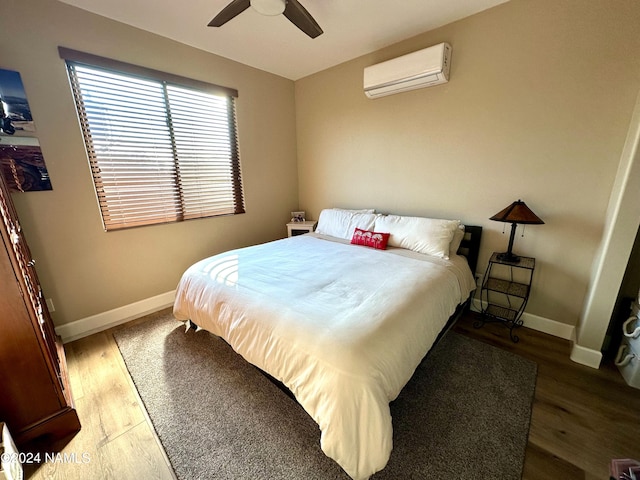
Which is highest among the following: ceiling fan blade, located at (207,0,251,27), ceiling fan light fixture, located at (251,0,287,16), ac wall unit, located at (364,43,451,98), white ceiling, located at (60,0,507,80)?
white ceiling, located at (60,0,507,80)

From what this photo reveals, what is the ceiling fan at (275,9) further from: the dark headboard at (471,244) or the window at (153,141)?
the dark headboard at (471,244)

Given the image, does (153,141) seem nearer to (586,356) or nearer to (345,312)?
(345,312)

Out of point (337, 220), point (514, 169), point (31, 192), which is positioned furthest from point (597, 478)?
point (31, 192)

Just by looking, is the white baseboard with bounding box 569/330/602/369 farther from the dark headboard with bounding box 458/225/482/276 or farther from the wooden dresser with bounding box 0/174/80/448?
the wooden dresser with bounding box 0/174/80/448

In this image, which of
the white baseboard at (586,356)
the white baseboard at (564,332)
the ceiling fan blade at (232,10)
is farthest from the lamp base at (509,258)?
the ceiling fan blade at (232,10)

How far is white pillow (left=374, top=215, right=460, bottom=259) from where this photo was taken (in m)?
2.20

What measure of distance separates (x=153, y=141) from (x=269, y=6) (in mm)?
1668

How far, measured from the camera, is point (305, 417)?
1.43 meters

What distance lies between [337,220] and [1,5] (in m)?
2.99

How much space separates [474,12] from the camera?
2053 millimetres

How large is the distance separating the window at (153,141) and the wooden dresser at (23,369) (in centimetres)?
116

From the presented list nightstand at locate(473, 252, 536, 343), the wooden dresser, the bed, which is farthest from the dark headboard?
the wooden dresser

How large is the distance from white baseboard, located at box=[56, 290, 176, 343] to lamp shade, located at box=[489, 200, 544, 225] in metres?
3.26

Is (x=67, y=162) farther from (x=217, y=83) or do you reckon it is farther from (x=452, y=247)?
(x=452, y=247)
